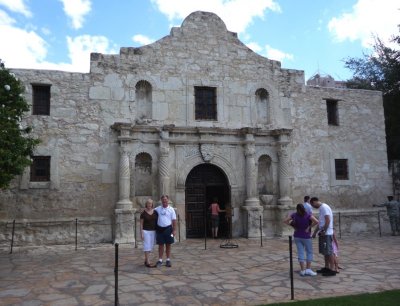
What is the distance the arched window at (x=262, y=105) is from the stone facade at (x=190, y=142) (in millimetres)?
45

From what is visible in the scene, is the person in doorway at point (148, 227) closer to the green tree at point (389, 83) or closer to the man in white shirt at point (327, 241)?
the man in white shirt at point (327, 241)

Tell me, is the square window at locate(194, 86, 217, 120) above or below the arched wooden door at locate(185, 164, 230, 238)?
above

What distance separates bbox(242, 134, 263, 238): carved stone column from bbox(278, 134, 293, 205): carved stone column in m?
1.00

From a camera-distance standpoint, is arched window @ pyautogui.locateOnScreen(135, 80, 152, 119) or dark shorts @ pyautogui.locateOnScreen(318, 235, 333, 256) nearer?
dark shorts @ pyautogui.locateOnScreen(318, 235, 333, 256)

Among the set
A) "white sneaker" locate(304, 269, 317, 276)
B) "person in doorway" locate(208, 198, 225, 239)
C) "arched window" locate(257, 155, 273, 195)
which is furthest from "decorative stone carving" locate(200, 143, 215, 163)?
"white sneaker" locate(304, 269, 317, 276)

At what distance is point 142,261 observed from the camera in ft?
29.8

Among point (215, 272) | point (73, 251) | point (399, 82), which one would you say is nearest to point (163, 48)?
point (73, 251)

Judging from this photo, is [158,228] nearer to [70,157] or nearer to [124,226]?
[124,226]

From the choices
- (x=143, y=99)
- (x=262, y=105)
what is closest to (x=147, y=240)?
(x=143, y=99)

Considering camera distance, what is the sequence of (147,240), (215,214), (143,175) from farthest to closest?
(143,175), (215,214), (147,240)

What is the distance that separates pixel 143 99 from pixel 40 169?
4133 mm

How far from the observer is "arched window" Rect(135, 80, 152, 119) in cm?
1311

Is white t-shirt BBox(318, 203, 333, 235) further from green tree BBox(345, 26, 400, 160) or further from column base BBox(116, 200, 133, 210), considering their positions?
green tree BBox(345, 26, 400, 160)

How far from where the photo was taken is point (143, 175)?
42.2ft
